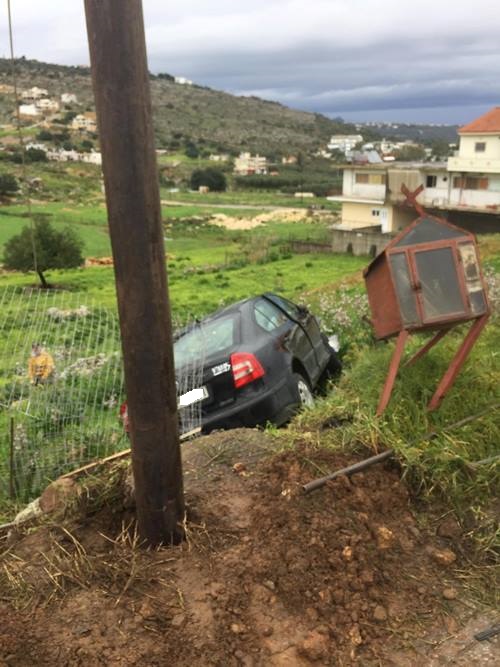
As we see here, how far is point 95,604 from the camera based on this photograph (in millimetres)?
2678

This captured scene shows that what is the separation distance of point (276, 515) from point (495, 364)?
238cm

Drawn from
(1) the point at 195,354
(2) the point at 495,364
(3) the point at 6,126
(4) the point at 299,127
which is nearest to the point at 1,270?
(1) the point at 195,354

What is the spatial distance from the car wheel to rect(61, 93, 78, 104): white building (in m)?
131

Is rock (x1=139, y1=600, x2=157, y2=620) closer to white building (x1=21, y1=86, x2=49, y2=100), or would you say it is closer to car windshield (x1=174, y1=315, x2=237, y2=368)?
car windshield (x1=174, y1=315, x2=237, y2=368)

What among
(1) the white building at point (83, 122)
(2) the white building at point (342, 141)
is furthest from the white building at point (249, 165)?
(2) the white building at point (342, 141)

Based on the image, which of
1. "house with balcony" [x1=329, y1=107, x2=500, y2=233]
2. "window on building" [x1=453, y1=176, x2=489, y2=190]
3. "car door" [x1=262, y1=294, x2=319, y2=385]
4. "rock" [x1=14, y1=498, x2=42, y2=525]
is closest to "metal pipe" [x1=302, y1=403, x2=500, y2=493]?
"rock" [x1=14, y1=498, x2=42, y2=525]

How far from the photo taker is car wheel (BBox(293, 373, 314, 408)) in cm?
567

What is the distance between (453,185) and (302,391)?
38.2 meters

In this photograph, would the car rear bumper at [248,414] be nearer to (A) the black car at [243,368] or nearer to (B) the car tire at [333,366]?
(A) the black car at [243,368]

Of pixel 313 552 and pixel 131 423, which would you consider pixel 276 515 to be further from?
pixel 131 423

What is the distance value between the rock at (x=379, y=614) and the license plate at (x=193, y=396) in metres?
2.90

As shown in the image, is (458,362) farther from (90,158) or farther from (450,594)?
(90,158)

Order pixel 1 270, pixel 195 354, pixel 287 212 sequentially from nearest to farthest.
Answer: pixel 195 354 < pixel 1 270 < pixel 287 212

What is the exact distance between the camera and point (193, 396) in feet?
17.5
